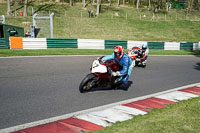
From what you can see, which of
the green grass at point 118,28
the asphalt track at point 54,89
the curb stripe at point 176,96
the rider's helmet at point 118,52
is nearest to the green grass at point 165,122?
the curb stripe at point 176,96

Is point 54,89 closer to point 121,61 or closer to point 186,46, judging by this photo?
point 121,61

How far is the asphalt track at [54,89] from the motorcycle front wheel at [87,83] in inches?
7.6

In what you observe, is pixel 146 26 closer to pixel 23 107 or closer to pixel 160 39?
pixel 160 39

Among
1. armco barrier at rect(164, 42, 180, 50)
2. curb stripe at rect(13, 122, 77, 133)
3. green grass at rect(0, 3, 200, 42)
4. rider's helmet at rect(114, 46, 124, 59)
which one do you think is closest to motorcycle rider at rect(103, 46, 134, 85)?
rider's helmet at rect(114, 46, 124, 59)

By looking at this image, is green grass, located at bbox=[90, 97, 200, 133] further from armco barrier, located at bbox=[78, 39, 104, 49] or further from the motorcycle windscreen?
armco barrier, located at bbox=[78, 39, 104, 49]

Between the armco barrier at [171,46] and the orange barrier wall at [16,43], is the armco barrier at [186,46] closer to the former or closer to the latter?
the armco barrier at [171,46]

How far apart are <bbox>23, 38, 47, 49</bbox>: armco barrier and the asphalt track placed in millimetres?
6991

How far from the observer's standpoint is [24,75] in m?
9.77

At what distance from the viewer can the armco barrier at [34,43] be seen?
1903cm

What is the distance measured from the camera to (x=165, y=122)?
5.03m

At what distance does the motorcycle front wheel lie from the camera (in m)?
7.29

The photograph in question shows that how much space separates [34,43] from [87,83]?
43.5ft

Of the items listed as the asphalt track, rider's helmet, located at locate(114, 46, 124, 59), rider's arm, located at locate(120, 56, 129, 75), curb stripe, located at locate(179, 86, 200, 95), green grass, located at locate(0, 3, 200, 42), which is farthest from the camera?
green grass, located at locate(0, 3, 200, 42)

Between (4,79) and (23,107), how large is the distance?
11.5 feet
